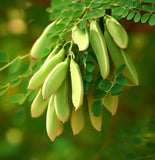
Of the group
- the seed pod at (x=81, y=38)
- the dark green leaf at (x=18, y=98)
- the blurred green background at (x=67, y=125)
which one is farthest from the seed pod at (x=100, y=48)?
the blurred green background at (x=67, y=125)

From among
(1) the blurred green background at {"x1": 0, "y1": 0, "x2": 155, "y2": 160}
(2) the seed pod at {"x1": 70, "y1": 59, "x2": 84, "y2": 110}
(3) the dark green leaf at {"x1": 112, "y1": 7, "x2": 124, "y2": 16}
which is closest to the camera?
(2) the seed pod at {"x1": 70, "y1": 59, "x2": 84, "y2": 110}

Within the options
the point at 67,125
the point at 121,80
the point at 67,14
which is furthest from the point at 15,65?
the point at 67,125

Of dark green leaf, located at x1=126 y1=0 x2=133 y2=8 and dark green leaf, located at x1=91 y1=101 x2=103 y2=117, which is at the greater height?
dark green leaf, located at x1=126 y1=0 x2=133 y2=8

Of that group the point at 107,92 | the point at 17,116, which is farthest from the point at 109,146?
the point at 107,92

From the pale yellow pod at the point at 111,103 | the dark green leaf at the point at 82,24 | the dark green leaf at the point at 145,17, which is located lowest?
the pale yellow pod at the point at 111,103

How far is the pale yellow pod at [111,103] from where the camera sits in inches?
28.1

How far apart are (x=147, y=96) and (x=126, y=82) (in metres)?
1.01

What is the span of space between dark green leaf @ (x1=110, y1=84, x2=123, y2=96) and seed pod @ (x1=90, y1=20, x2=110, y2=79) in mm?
39

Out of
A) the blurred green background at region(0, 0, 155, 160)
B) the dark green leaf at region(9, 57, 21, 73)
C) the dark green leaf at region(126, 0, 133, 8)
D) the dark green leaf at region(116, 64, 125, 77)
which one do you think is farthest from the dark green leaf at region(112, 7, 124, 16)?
the blurred green background at region(0, 0, 155, 160)

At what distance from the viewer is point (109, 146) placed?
145 centimetres

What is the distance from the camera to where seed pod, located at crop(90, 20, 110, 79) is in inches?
26.4

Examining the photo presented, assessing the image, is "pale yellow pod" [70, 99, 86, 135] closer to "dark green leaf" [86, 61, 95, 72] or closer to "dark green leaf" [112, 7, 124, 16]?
"dark green leaf" [86, 61, 95, 72]

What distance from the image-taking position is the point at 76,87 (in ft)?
2.15

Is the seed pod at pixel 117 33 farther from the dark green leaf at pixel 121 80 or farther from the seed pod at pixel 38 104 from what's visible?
the seed pod at pixel 38 104
